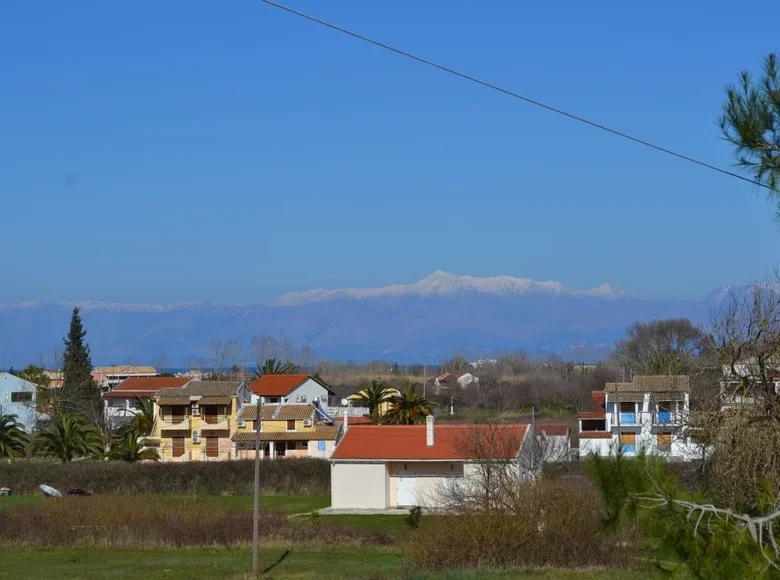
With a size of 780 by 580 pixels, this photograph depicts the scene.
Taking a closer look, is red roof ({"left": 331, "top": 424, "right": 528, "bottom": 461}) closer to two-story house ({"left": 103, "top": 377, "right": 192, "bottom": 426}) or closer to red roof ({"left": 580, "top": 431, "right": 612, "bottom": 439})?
red roof ({"left": 580, "top": 431, "right": 612, "bottom": 439})

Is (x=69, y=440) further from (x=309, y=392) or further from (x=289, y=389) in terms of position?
(x=309, y=392)

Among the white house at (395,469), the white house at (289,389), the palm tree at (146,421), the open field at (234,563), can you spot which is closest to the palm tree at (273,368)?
the white house at (289,389)

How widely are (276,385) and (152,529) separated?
40.5 meters

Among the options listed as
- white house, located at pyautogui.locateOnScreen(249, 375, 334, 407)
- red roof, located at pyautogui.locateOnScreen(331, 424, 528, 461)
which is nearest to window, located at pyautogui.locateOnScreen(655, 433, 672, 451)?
red roof, located at pyautogui.locateOnScreen(331, 424, 528, 461)

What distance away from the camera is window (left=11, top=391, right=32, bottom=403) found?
3130 inches

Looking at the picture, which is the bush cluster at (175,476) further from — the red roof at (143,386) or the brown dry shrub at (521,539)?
the red roof at (143,386)

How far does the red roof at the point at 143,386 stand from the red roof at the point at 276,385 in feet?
35.7

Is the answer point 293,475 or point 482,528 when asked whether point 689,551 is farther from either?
point 293,475

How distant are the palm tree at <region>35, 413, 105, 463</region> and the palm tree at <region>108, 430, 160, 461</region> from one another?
97cm

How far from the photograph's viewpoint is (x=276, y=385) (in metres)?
75.8

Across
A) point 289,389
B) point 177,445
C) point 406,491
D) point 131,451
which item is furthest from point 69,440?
point 406,491

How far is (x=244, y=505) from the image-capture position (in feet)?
156

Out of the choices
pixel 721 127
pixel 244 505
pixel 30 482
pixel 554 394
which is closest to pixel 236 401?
pixel 30 482

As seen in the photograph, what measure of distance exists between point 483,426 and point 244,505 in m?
11.5
